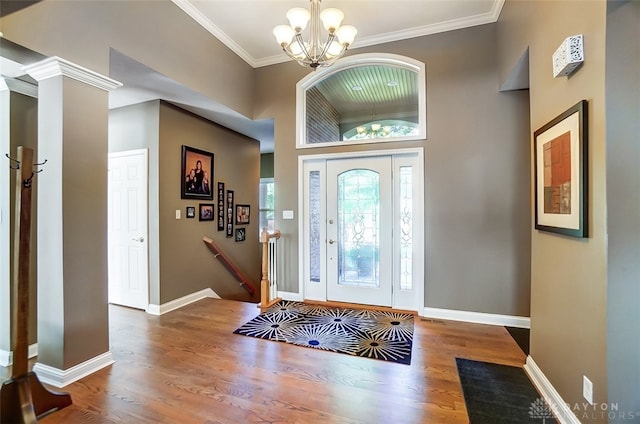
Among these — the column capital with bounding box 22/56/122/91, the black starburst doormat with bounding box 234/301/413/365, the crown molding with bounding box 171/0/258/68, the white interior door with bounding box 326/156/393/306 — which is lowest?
the black starburst doormat with bounding box 234/301/413/365

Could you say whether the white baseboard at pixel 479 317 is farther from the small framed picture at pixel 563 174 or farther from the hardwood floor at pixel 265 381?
the small framed picture at pixel 563 174

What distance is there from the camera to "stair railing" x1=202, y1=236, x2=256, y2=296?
443 cm

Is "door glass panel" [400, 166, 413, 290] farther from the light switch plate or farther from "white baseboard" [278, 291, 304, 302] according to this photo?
the light switch plate

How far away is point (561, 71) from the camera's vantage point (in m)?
1.70

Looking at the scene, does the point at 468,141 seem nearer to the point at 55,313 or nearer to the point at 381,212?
the point at 381,212

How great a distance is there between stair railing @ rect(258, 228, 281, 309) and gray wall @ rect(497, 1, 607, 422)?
290 centimetres

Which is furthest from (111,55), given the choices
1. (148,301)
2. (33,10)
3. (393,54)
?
(393,54)

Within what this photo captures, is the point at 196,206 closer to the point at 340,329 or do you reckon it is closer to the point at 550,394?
A: the point at 340,329

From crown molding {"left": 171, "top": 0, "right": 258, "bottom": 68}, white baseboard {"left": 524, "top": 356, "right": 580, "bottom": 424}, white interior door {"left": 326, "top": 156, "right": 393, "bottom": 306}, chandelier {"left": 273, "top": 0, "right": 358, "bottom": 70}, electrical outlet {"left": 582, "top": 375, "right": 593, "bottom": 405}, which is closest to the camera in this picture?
electrical outlet {"left": 582, "top": 375, "right": 593, "bottom": 405}

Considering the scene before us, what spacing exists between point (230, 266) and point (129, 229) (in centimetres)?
161

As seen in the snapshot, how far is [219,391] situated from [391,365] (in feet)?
4.59

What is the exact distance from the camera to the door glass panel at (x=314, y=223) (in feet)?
13.3

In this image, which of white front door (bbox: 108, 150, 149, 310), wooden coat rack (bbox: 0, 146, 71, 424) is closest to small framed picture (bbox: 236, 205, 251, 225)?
white front door (bbox: 108, 150, 149, 310)

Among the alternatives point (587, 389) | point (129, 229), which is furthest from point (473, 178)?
point (129, 229)
